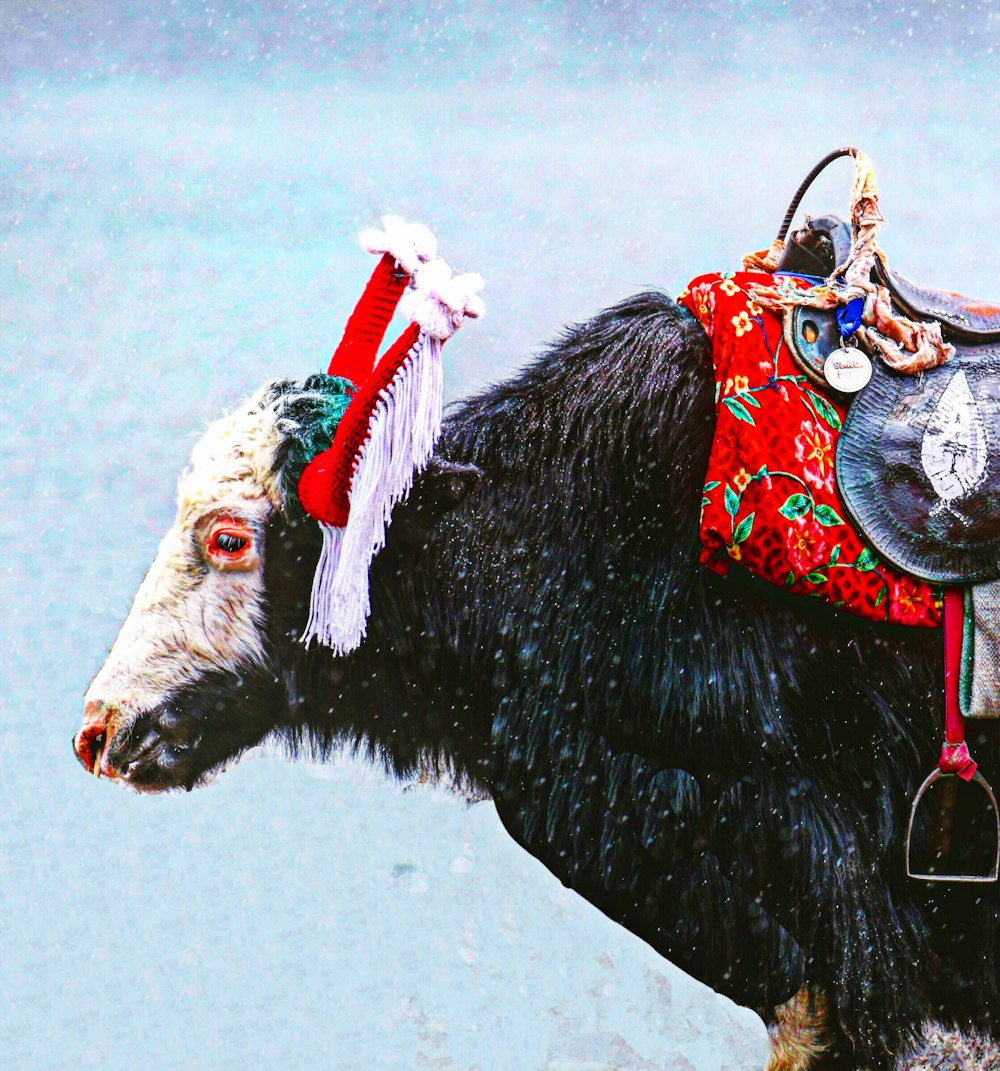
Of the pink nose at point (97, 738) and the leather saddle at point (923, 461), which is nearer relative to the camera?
the leather saddle at point (923, 461)

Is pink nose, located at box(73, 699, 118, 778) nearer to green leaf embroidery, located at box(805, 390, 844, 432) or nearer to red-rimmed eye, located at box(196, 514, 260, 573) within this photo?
red-rimmed eye, located at box(196, 514, 260, 573)

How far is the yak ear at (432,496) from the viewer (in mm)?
1241

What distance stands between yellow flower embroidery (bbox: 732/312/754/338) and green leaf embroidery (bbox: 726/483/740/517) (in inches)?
6.1

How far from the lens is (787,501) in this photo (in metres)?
1.13

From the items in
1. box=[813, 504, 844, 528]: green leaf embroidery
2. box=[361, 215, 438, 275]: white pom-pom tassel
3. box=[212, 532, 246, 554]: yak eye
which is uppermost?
box=[361, 215, 438, 275]: white pom-pom tassel

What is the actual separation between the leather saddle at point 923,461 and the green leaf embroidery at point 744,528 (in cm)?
9

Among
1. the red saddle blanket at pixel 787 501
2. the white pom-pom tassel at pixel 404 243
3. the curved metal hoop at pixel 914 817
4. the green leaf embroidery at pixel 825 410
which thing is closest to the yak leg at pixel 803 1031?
the curved metal hoop at pixel 914 817

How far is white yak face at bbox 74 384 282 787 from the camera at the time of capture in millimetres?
1261

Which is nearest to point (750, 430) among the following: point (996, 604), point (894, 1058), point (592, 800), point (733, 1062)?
point (996, 604)

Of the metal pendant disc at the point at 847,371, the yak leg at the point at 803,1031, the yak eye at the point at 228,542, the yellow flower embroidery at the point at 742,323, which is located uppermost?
the yellow flower embroidery at the point at 742,323

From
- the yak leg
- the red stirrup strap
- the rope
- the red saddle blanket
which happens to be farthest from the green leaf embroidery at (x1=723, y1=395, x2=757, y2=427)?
the yak leg

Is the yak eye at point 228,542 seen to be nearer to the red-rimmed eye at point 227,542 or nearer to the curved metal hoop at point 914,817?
the red-rimmed eye at point 227,542

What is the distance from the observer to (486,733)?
4.42 ft

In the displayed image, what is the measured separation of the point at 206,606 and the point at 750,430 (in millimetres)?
573
